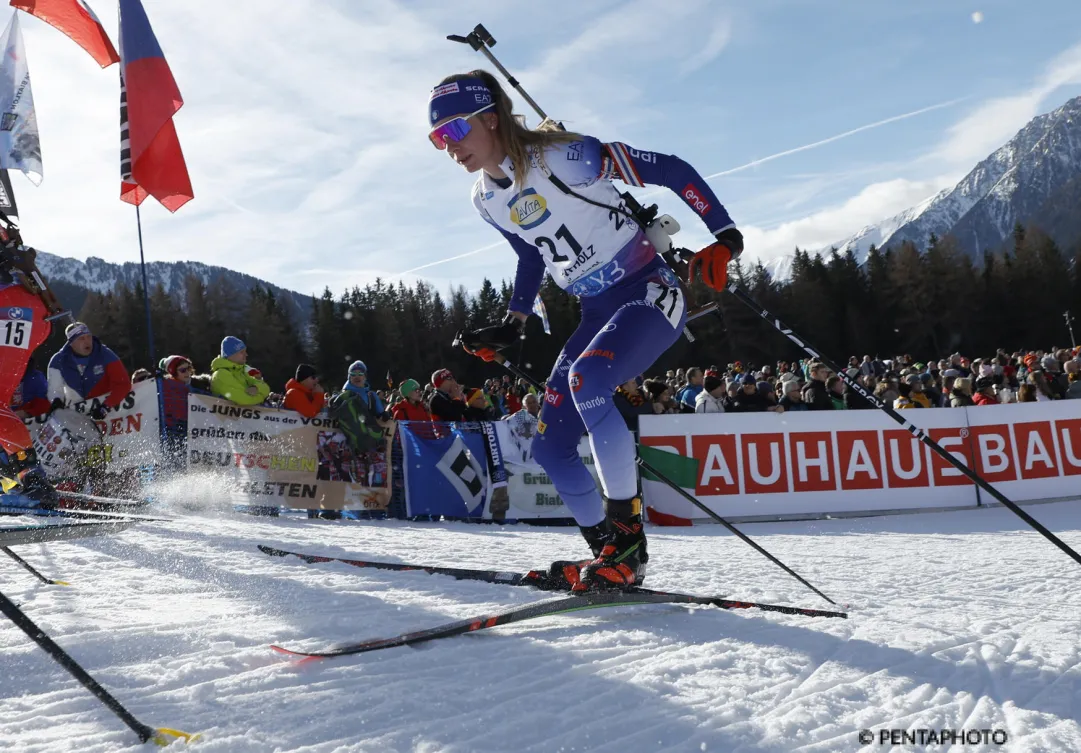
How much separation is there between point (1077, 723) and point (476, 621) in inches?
64.8

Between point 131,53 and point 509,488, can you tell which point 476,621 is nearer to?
point 509,488

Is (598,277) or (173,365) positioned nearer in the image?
(598,277)

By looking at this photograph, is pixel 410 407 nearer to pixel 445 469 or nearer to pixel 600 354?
pixel 445 469

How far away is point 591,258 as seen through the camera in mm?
3375

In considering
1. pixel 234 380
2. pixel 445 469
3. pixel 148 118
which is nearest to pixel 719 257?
pixel 445 469

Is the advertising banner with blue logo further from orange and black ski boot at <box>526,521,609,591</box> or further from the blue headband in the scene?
the blue headband

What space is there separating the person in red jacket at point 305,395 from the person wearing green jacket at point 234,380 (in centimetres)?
28

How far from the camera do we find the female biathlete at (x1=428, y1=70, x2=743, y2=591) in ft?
10.4

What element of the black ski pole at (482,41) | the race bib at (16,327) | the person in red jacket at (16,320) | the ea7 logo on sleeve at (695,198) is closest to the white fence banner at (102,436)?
the person in red jacket at (16,320)

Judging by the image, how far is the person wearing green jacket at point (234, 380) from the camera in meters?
8.59

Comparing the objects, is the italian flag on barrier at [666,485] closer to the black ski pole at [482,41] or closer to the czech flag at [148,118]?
the black ski pole at [482,41]

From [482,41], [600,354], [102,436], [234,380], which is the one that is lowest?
[600,354]

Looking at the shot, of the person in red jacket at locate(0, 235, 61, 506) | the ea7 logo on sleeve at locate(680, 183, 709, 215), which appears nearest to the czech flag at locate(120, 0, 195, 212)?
the person in red jacket at locate(0, 235, 61, 506)

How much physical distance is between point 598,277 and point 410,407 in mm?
6590
